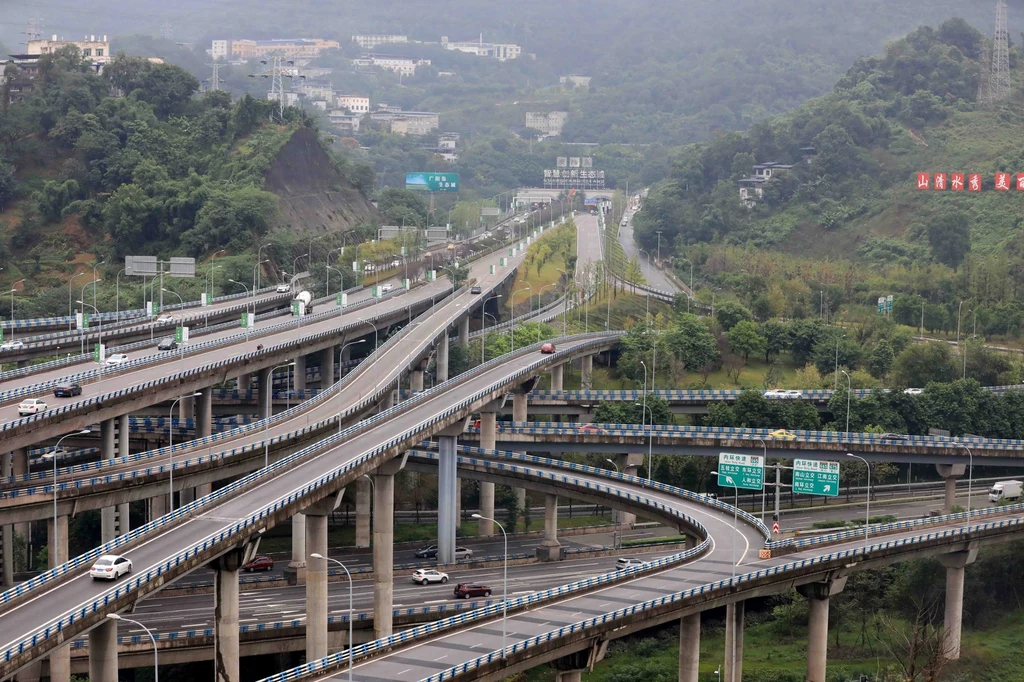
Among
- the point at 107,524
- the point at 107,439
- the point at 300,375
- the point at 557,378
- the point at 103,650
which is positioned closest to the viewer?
the point at 103,650

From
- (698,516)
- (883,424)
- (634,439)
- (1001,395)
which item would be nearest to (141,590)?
(698,516)

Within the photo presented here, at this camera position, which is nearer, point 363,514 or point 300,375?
point 363,514

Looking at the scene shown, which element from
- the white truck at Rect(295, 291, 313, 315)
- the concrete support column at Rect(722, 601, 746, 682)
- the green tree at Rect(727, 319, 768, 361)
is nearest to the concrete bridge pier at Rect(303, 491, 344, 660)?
the concrete support column at Rect(722, 601, 746, 682)

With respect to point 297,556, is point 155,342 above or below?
above

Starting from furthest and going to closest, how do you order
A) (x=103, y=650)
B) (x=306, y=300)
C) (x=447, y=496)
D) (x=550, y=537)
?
(x=306, y=300), (x=550, y=537), (x=447, y=496), (x=103, y=650)

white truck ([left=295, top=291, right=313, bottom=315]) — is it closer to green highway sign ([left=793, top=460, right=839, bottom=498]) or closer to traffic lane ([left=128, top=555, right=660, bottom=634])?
traffic lane ([left=128, top=555, right=660, bottom=634])

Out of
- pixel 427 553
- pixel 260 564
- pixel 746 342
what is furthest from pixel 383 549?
pixel 746 342

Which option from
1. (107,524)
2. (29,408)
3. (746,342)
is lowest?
(107,524)

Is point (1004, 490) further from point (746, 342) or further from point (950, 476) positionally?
point (746, 342)
